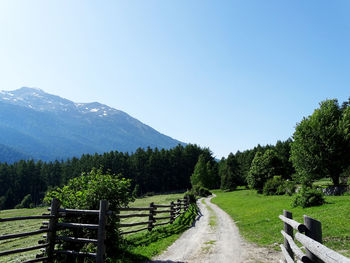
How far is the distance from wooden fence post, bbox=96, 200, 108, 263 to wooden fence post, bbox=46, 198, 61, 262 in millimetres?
2423

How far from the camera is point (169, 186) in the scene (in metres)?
121

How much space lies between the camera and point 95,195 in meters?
11.4

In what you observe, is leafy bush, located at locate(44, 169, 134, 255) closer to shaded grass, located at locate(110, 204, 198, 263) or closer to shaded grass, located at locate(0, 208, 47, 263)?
shaded grass, located at locate(110, 204, 198, 263)

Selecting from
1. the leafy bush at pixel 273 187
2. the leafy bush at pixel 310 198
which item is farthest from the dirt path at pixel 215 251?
the leafy bush at pixel 273 187

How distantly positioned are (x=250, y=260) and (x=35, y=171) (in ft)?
414

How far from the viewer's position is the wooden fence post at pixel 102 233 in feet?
31.6

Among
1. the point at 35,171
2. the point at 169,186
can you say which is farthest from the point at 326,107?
the point at 35,171

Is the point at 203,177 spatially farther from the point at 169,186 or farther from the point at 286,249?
the point at 286,249

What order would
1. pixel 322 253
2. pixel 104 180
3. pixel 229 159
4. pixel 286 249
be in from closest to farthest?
pixel 322 253
pixel 286 249
pixel 104 180
pixel 229 159

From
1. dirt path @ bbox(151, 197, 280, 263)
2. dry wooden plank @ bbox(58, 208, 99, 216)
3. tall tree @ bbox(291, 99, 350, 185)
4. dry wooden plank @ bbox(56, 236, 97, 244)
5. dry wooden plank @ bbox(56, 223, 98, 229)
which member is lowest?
dirt path @ bbox(151, 197, 280, 263)

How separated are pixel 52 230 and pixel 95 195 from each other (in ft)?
7.68

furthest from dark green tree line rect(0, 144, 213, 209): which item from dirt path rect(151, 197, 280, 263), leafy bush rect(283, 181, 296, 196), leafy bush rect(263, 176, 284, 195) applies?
dirt path rect(151, 197, 280, 263)

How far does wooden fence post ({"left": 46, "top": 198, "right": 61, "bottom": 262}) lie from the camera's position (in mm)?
10664

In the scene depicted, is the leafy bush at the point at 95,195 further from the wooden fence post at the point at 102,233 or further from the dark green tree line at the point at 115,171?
the dark green tree line at the point at 115,171
